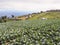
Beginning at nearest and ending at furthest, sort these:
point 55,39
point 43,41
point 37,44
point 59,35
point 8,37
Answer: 1. point 37,44
2. point 43,41
3. point 55,39
4. point 59,35
5. point 8,37

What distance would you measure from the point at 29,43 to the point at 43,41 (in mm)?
1014

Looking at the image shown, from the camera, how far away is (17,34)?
19297 millimetres

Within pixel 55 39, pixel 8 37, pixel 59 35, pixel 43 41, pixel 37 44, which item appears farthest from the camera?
pixel 8 37

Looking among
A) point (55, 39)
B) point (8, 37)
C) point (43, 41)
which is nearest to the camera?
point (43, 41)

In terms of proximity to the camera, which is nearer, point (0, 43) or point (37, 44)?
point (37, 44)

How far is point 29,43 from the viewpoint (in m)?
14.8

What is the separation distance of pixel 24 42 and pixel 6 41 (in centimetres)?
309

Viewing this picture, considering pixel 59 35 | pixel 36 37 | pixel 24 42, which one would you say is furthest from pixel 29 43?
pixel 59 35

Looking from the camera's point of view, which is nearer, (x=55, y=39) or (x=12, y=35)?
(x=55, y=39)

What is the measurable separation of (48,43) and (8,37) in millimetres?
5126

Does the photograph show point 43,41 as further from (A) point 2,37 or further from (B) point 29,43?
(A) point 2,37

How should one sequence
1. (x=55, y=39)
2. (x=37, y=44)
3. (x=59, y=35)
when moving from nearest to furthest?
1. (x=37, y=44)
2. (x=55, y=39)
3. (x=59, y=35)

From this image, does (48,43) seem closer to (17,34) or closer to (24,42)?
(24,42)

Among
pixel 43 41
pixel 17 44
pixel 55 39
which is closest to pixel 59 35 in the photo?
pixel 55 39
